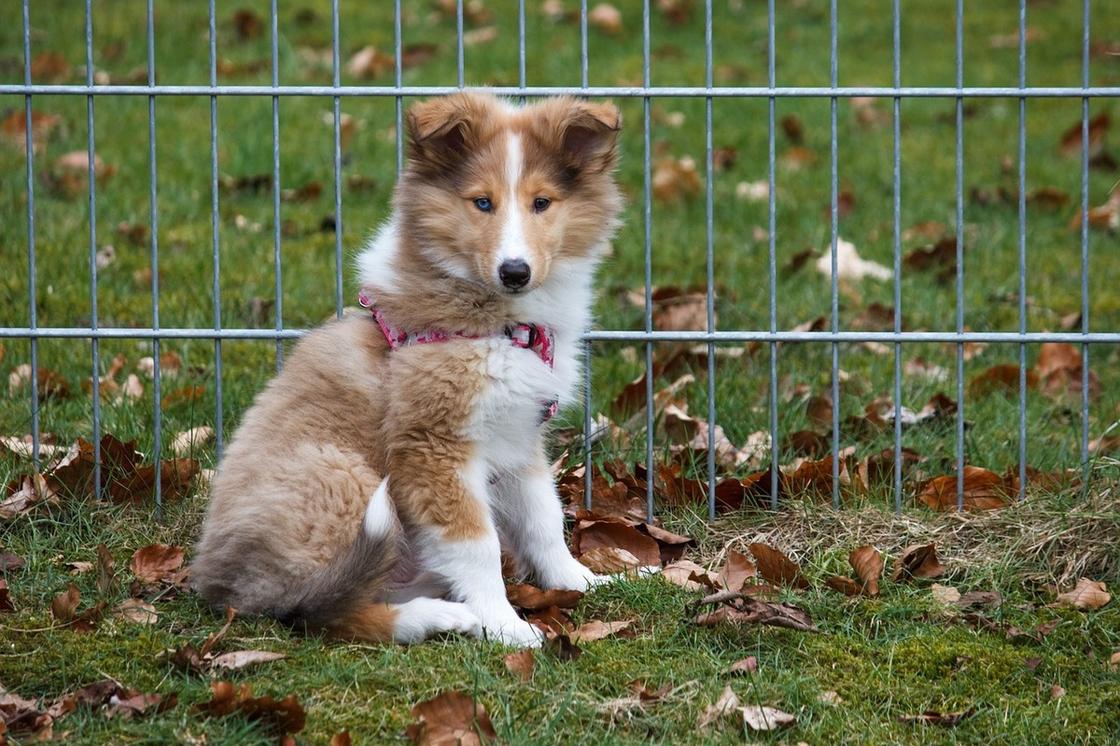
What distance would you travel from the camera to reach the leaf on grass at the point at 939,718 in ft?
10.4

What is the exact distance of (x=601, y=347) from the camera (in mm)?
5863

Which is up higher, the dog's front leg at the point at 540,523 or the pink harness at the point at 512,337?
the pink harness at the point at 512,337

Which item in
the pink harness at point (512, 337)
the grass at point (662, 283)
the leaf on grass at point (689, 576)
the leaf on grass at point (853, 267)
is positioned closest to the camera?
the grass at point (662, 283)

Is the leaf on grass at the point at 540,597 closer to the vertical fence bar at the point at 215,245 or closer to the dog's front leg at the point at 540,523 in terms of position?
→ the dog's front leg at the point at 540,523

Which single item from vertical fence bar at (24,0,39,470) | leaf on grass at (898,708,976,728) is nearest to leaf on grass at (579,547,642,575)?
leaf on grass at (898,708,976,728)

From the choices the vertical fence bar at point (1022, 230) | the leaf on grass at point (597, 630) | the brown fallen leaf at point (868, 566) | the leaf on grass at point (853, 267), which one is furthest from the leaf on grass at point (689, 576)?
the leaf on grass at point (853, 267)

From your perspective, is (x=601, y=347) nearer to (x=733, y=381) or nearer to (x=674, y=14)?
(x=733, y=381)

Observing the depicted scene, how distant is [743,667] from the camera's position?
3.35 metres

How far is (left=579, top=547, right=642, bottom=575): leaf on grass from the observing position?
4.13 metres

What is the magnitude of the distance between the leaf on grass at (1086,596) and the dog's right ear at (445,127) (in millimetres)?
2008

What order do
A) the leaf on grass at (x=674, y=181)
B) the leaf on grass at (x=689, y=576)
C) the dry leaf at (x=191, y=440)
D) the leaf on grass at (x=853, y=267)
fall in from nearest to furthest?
the leaf on grass at (x=689, y=576) < the dry leaf at (x=191, y=440) < the leaf on grass at (x=853, y=267) < the leaf on grass at (x=674, y=181)

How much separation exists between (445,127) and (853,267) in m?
3.51

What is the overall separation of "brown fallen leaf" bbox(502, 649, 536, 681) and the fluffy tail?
0.35 metres

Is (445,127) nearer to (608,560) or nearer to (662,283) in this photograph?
(608,560)
